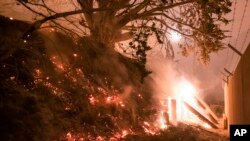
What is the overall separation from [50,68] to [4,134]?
3782 mm

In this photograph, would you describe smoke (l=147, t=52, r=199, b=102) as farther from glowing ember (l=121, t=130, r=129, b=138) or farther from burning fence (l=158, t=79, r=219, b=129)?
glowing ember (l=121, t=130, r=129, b=138)

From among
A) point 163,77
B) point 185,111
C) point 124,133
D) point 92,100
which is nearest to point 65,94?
point 92,100

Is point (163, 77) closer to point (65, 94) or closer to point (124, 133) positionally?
point (124, 133)

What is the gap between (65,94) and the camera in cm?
1155

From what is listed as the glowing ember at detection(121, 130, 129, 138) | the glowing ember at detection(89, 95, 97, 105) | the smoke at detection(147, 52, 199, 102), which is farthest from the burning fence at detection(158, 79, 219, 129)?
the glowing ember at detection(89, 95, 97, 105)

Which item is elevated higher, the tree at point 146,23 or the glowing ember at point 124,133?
the tree at point 146,23

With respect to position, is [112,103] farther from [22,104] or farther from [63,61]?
[22,104]

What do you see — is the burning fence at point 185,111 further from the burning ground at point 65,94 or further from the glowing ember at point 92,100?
the glowing ember at point 92,100

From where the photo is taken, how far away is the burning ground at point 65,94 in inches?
375

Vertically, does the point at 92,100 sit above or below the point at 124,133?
above

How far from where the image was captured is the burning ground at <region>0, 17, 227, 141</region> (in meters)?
9.52

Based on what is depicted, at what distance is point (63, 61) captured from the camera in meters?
12.8

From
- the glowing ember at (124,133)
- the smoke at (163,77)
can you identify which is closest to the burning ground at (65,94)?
the glowing ember at (124,133)

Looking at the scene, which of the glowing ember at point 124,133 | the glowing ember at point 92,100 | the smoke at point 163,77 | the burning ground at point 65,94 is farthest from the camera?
the smoke at point 163,77
